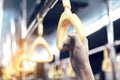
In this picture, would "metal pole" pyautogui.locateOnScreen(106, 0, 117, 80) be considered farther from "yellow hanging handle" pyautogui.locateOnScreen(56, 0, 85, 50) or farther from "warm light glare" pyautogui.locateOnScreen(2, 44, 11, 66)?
"warm light glare" pyautogui.locateOnScreen(2, 44, 11, 66)

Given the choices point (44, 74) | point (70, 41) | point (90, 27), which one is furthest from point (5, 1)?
point (70, 41)

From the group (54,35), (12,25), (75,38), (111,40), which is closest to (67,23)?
(75,38)

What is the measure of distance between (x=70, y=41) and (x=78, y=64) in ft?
0.18

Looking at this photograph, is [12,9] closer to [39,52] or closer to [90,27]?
[39,52]

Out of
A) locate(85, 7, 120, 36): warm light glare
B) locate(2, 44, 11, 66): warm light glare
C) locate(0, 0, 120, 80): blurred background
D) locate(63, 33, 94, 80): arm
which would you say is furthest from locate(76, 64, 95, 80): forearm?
locate(2, 44, 11, 66): warm light glare

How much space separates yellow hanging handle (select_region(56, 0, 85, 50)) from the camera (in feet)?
1.48

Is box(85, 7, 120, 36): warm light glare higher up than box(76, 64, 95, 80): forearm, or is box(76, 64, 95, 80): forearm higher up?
box(85, 7, 120, 36): warm light glare

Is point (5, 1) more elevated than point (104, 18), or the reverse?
point (5, 1)

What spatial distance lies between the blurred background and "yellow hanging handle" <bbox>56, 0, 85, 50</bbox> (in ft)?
0.55

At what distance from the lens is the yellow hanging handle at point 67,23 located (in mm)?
451

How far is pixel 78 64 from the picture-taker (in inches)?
17.7

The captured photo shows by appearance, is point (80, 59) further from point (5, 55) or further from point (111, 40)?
point (5, 55)

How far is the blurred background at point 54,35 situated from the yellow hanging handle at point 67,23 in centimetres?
17

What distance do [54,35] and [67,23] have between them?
887 mm
